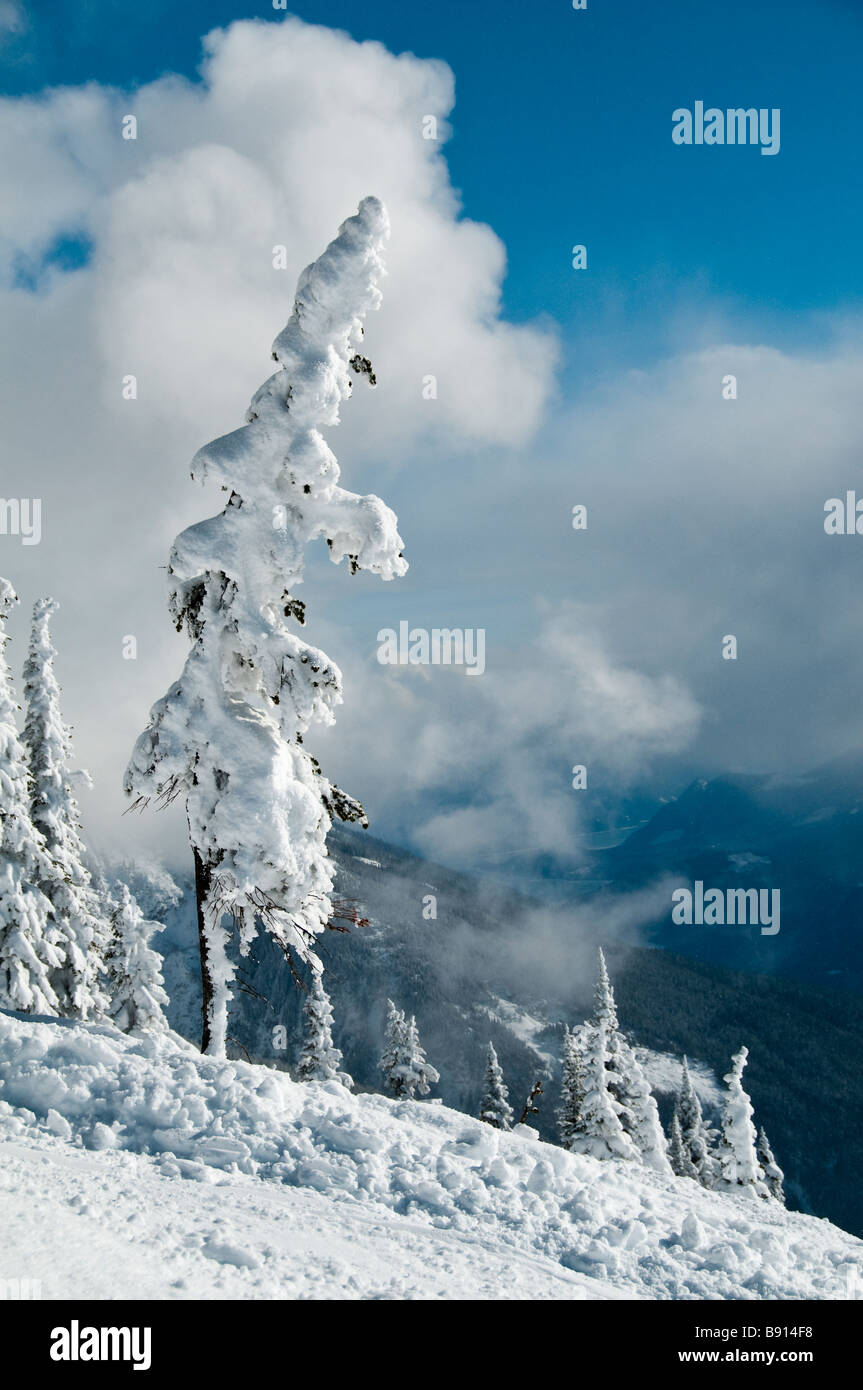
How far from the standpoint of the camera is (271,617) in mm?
13367

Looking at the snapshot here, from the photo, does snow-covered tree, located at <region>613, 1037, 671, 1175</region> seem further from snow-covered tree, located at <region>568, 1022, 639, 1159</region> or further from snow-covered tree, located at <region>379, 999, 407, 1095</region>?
snow-covered tree, located at <region>379, 999, 407, 1095</region>

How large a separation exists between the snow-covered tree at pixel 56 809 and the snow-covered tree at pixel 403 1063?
65.7 ft

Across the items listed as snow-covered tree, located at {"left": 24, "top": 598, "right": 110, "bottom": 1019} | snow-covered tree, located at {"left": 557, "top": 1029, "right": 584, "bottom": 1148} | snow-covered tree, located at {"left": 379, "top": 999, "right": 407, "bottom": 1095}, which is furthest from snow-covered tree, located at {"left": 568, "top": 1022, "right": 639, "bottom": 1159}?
snow-covered tree, located at {"left": 24, "top": 598, "right": 110, "bottom": 1019}

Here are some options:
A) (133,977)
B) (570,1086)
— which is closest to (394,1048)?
(570,1086)

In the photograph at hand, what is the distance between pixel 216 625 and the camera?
13125mm

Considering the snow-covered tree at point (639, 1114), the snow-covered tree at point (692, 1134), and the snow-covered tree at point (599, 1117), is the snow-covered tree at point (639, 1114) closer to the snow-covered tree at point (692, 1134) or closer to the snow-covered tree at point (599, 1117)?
the snow-covered tree at point (599, 1117)

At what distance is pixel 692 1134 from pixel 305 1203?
5304 cm

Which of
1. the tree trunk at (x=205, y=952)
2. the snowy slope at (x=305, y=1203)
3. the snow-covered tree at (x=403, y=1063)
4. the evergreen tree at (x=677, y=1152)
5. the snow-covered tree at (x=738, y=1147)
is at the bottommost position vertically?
the evergreen tree at (x=677, y=1152)

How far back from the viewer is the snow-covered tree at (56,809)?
83.4ft

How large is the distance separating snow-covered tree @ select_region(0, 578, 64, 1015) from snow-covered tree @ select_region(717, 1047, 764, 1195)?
2927 centimetres

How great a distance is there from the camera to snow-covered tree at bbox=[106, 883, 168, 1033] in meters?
27.8

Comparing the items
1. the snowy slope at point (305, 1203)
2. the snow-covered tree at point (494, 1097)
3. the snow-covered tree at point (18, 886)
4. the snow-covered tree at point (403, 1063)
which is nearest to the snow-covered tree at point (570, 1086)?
the snow-covered tree at point (494, 1097)
